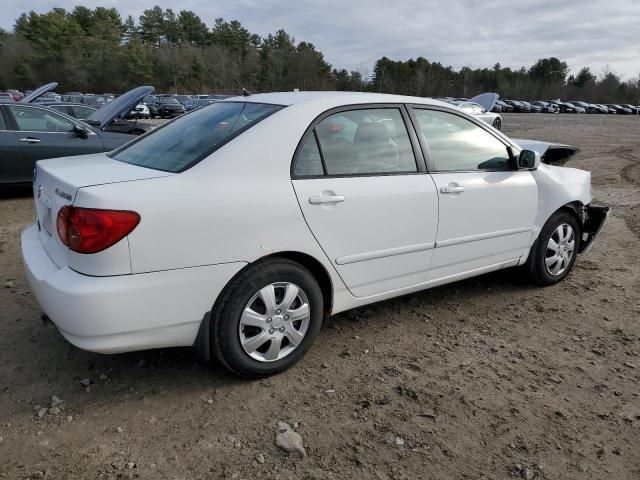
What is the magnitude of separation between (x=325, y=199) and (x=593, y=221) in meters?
3.14

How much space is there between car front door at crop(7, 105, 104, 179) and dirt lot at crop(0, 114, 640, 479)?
4.11 metres

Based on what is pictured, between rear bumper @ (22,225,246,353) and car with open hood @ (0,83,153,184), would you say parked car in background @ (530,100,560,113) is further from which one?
rear bumper @ (22,225,246,353)

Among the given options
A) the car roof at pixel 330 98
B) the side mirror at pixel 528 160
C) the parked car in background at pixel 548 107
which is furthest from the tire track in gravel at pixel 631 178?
the parked car in background at pixel 548 107

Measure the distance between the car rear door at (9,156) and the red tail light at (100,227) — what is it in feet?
19.5

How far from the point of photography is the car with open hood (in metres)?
7.31

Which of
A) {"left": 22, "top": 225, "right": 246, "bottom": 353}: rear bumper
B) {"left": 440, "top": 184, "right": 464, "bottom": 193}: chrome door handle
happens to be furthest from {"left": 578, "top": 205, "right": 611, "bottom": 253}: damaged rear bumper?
{"left": 22, "top": 225, "right": 246, "bottom": 353}: rear bumper

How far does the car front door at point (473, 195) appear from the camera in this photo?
350 cm

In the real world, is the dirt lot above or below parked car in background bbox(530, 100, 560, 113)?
below

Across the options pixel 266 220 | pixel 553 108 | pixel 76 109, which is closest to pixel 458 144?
pixel 266 220

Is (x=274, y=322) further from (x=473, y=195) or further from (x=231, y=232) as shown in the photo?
(x=473, y=195)

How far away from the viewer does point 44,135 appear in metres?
7.59

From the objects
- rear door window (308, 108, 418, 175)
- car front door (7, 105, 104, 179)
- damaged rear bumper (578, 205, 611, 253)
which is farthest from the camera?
car front door (7, 105, 104, 179)

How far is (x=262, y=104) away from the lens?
320 centimetres

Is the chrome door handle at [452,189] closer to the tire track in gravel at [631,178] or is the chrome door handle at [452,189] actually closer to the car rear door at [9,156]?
the tire track in gravel at [631,178]
